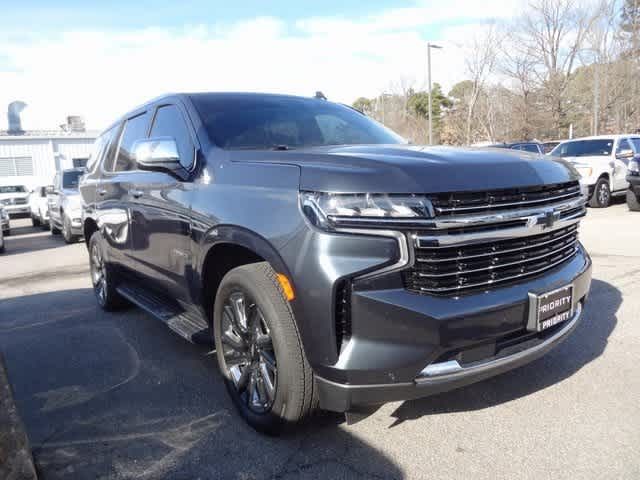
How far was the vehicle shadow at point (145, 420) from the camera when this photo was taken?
256cm

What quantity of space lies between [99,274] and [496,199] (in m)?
4.47

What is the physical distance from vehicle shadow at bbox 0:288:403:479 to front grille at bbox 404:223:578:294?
898mm

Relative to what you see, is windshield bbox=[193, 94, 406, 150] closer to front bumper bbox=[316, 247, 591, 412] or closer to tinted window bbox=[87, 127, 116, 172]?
front bumper bbox=[316, 247, 591, 412]

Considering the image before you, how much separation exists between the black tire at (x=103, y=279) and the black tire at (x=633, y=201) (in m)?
10.4

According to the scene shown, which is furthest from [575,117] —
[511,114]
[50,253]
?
[50,253]

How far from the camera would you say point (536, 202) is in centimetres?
255

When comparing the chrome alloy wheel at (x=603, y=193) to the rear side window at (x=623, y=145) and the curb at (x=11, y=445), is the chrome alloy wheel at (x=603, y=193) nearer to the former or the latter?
the rear side window at (x=623, y=145)

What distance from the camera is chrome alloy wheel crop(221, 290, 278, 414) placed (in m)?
2.73

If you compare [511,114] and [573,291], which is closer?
[573,291]

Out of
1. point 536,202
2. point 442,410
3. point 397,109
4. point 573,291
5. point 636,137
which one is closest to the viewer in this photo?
point 536,202

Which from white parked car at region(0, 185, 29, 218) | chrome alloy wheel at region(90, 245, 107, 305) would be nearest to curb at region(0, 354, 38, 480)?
chrome alloy wheel at region(90, 245, 107, 305)

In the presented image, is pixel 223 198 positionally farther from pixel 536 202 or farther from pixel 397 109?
pixel 397 109

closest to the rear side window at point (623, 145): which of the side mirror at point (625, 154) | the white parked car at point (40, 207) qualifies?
the side mirror at point (625, 154)

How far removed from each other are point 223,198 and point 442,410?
1.68 metres
